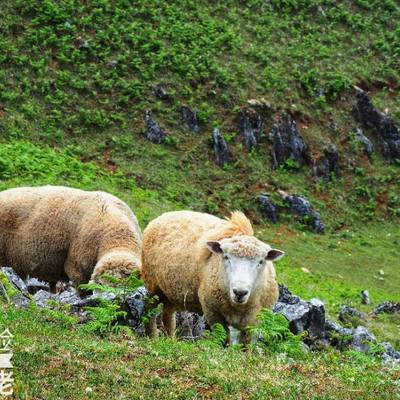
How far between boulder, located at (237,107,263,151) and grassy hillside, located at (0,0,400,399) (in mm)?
332

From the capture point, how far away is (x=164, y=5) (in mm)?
46625

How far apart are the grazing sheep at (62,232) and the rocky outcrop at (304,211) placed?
20.7 meters

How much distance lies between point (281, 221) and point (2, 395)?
30.5 m

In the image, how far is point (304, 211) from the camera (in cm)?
3734

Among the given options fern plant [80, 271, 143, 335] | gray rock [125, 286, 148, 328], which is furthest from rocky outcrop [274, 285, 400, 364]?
fern plant [80, 271, 143, 335]

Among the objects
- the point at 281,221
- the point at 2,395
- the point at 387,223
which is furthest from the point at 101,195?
the point at 387,223

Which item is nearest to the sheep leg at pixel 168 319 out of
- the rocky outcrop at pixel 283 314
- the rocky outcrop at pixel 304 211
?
the rocky outcrop at pixel 283 314

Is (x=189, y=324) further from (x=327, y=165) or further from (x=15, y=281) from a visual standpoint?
(x=327, y=165)

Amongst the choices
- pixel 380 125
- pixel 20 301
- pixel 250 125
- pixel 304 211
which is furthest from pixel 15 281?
pixel 380 125

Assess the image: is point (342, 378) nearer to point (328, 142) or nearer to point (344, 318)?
point (344, 318)

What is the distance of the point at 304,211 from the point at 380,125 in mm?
10339

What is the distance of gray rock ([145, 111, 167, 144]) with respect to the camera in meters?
38.9

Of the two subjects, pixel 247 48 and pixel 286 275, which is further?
pixel 247 48

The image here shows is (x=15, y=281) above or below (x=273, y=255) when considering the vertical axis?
below
